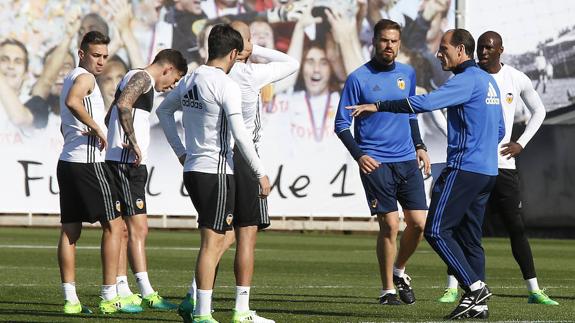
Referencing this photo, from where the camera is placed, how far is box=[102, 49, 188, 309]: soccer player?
10.9m

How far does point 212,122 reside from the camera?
8914 mm

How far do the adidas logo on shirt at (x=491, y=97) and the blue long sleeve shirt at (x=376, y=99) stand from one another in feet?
5.79

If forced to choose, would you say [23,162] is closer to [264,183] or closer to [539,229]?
[539,229]

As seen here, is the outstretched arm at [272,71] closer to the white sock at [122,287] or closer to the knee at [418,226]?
the white sock at [122,287]

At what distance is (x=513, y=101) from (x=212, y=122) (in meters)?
3.98

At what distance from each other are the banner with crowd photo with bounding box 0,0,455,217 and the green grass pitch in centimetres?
719

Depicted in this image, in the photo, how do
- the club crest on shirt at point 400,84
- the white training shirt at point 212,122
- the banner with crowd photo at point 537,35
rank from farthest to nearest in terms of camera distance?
the banner with crowd photo at point 537,35
the club crest on shirt at point 400,84
the white training shirt at point 212,122

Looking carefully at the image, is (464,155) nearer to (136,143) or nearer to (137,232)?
(136,143)

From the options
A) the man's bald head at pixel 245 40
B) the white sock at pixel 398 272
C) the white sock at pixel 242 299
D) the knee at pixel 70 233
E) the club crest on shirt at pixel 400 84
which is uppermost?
the man's bald head at pixel 245 40

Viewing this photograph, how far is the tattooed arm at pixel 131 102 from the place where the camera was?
35.4 ft

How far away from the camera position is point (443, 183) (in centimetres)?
1018

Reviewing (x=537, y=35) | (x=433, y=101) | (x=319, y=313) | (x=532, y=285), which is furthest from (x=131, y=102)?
(x=537, y=35)

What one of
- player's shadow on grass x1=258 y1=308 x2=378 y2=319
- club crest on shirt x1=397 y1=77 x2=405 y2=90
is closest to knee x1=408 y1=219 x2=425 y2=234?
club crest on shirt x1=397 y1=77 x2=405 y2=90

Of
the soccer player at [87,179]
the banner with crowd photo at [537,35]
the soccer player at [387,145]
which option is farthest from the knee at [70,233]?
the banner with crowd photo at [537,35]
